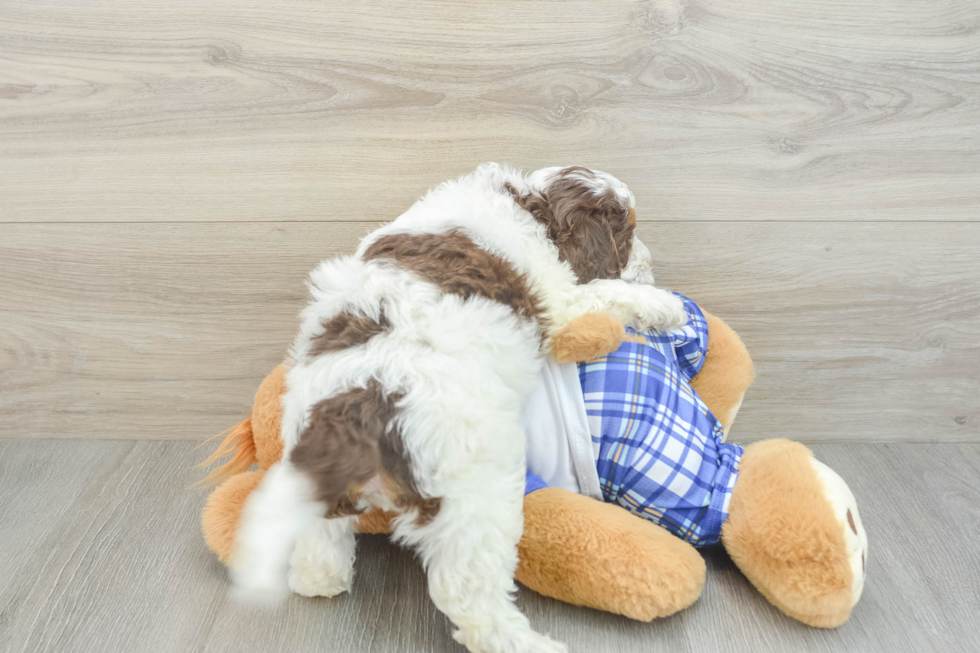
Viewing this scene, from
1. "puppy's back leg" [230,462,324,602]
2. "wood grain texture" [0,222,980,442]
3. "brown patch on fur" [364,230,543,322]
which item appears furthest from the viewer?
"wood grain texture" [0,222,980,442]

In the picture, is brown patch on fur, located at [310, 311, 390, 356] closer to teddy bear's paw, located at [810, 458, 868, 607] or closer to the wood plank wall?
the wood plank wall

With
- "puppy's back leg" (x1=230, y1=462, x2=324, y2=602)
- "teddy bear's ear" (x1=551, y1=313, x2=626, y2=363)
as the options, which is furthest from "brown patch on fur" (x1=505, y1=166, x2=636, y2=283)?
"puppy's back leg" (x1=230, y1=462, x2=324, y2=602)

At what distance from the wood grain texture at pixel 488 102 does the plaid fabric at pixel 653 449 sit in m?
0.43

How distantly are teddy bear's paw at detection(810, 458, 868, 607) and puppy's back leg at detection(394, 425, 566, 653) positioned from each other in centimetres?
42

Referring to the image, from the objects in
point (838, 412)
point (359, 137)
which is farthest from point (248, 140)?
point (838, 412)

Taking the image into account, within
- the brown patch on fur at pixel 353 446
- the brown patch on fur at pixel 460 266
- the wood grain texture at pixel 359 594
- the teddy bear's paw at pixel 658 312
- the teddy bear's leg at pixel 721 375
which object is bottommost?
the wood grain texture at pixel 359 594

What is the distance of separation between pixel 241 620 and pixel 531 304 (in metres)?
0.65

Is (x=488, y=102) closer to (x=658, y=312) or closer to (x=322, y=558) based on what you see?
(x=658, y=312)

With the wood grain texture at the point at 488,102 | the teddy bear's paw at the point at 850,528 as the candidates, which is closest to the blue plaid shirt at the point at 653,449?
the teddy bear's paw at the point at 850,528

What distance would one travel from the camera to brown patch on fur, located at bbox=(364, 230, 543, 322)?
0.87 meters

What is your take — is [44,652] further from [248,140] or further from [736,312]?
[736,312]

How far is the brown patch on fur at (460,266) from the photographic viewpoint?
87 cm

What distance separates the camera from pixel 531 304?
93cm

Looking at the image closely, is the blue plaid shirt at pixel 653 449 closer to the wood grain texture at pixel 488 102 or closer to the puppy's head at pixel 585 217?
the puppy's head at pixel 585 217
